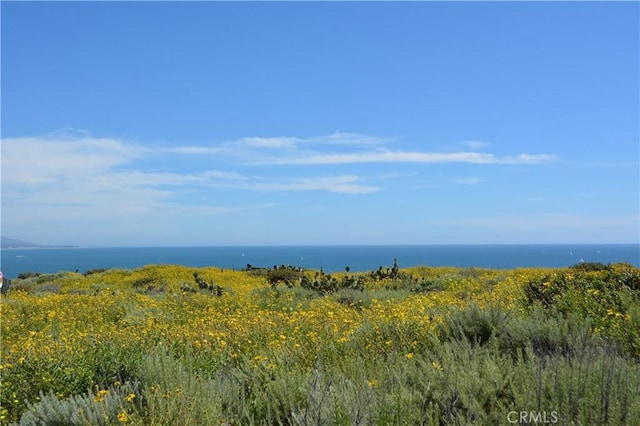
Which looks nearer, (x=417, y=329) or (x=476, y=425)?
(x=476, y=425)

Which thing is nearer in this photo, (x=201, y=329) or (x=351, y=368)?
(x=351, y=368)

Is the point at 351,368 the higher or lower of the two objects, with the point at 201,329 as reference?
higher

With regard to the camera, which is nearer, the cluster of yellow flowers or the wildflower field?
the wildflower field

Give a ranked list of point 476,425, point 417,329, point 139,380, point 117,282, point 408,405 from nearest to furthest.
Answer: point 476,425 < point 408,405 < point 139,380 < point 417,329 < point 117,282

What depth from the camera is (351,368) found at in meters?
5.49

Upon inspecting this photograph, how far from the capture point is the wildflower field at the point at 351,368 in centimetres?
383

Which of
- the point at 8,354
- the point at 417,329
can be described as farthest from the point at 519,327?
the point at 8,354

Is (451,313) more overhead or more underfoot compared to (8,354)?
more overhead

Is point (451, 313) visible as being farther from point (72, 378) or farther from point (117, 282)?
point (117, 282)

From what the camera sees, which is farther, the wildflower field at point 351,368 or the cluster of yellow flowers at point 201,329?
the cluster of yellow flowers at point 201,329

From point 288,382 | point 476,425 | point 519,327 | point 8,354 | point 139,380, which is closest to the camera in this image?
point 476,425

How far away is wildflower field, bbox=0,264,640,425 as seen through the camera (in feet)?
12.6

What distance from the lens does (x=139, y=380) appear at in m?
5.41

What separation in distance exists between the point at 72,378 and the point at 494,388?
14.2 feet
